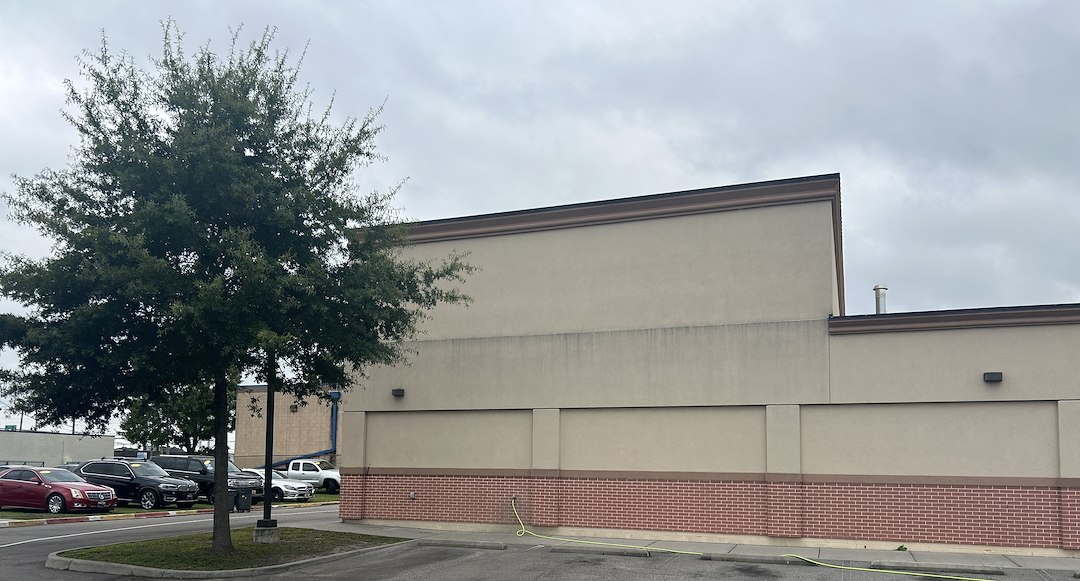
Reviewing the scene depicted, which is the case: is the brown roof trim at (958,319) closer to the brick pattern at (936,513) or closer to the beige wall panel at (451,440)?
the brick pattern at (936,513)

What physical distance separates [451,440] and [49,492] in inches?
567

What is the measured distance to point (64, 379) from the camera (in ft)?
55.6

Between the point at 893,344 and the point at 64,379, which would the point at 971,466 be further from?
the point at 64,379

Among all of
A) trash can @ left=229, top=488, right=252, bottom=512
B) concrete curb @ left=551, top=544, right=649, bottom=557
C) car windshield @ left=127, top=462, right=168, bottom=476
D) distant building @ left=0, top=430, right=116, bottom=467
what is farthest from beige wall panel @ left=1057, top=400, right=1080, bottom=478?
distant building @ left=0, top=430, right=116, bottom=467

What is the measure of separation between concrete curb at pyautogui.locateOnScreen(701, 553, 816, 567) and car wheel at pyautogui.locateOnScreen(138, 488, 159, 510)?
22.4 m

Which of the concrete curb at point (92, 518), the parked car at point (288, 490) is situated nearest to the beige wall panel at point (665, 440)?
the concrete curb at point (92, 518)

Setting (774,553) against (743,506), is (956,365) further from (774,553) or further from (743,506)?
(774,553)

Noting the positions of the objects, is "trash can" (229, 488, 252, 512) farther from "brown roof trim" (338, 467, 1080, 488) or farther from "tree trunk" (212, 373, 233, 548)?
"tree trunk" (212, 373, 233, 548)

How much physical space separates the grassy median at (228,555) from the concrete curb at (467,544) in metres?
0.75

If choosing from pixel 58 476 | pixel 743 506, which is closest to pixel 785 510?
pixel 743 506

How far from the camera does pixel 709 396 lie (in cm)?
2067

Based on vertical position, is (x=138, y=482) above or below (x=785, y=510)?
below

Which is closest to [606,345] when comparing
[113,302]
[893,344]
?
[893,344]

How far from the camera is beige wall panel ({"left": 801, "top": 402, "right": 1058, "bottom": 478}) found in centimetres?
1838
